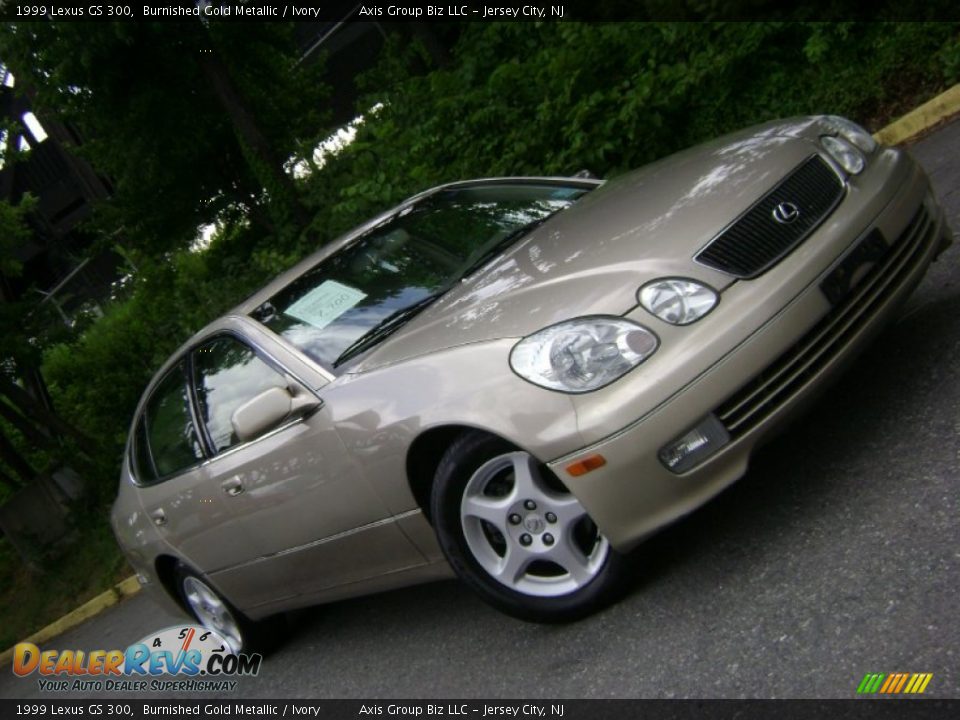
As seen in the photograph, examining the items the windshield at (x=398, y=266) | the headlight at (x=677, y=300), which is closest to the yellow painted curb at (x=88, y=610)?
the windshield at (x=398, y=266)

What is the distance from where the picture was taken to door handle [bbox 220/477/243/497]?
4332 millimetres

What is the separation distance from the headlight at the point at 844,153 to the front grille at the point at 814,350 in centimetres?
34

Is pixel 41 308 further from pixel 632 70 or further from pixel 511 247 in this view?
pixel 511 247

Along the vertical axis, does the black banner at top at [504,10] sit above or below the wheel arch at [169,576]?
above

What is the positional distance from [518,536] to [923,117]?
529cm

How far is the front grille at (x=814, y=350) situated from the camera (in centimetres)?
319

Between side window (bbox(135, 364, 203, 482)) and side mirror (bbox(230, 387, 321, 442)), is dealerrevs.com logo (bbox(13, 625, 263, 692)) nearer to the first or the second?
side window (bbox(135, 364, 203, 482))

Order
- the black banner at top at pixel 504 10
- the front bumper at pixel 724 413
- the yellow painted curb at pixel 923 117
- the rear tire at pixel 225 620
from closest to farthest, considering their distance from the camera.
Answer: the front bumper at pixel 724 413 < the rear tire at pixel 225 620 < the yellow painted curb at pixel 923 117 < the black banner at top at pixel 504 10

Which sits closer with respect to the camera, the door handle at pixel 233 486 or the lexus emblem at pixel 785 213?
the lexus emblem at pixel 785 213

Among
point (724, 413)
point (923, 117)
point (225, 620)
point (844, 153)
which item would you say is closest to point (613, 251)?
point (724, 413)

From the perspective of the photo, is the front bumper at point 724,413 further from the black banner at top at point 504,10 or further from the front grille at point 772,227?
the black banner at top at point 504,10

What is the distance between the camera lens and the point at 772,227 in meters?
3.48

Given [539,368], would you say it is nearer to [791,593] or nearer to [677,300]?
[677,300]

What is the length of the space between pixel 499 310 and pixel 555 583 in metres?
0.95
